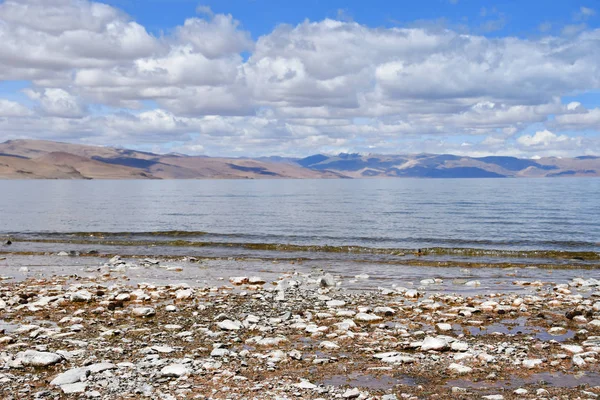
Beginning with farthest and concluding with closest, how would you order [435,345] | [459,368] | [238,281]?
[238,281] → [435,345] → [459,368]

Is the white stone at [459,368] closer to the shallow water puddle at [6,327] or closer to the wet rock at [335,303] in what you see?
the wet rock at [335,303]

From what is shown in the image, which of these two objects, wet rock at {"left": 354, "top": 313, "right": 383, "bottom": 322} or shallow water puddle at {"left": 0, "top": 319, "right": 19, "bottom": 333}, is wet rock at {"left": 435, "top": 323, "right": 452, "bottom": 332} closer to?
wet rock at {"left": 354, "top": 313, "right": 383, "bottom": 322}

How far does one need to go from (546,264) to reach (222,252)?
23369 millimetres

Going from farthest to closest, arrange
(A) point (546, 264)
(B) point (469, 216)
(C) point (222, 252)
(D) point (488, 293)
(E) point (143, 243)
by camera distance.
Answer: (B) point (469, 216), (E) point (143, 243), (C) point (222, 252), (A) point (546, 264), (D) point (488, 293)

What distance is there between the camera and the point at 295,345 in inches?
509

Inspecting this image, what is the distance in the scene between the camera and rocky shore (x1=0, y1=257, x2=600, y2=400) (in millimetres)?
Result: 9867

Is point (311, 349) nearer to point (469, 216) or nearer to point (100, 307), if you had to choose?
point (100, 307)

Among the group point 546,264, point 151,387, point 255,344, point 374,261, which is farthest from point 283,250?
point 151,387

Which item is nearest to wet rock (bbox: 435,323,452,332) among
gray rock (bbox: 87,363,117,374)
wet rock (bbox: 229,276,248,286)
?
gray rock (bbox: 87,363,117,374)

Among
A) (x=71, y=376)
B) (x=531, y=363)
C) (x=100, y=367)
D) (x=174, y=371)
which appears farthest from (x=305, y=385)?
(x=531, y=363)

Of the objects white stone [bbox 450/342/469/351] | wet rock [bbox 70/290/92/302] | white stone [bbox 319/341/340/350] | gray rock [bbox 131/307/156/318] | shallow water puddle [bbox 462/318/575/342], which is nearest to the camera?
white stone [bbox 450/342/469/351]

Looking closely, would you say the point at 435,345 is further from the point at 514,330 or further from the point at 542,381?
the point at 514,330

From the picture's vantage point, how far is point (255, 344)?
12.9m

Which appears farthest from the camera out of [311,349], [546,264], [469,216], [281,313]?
[469,216]
